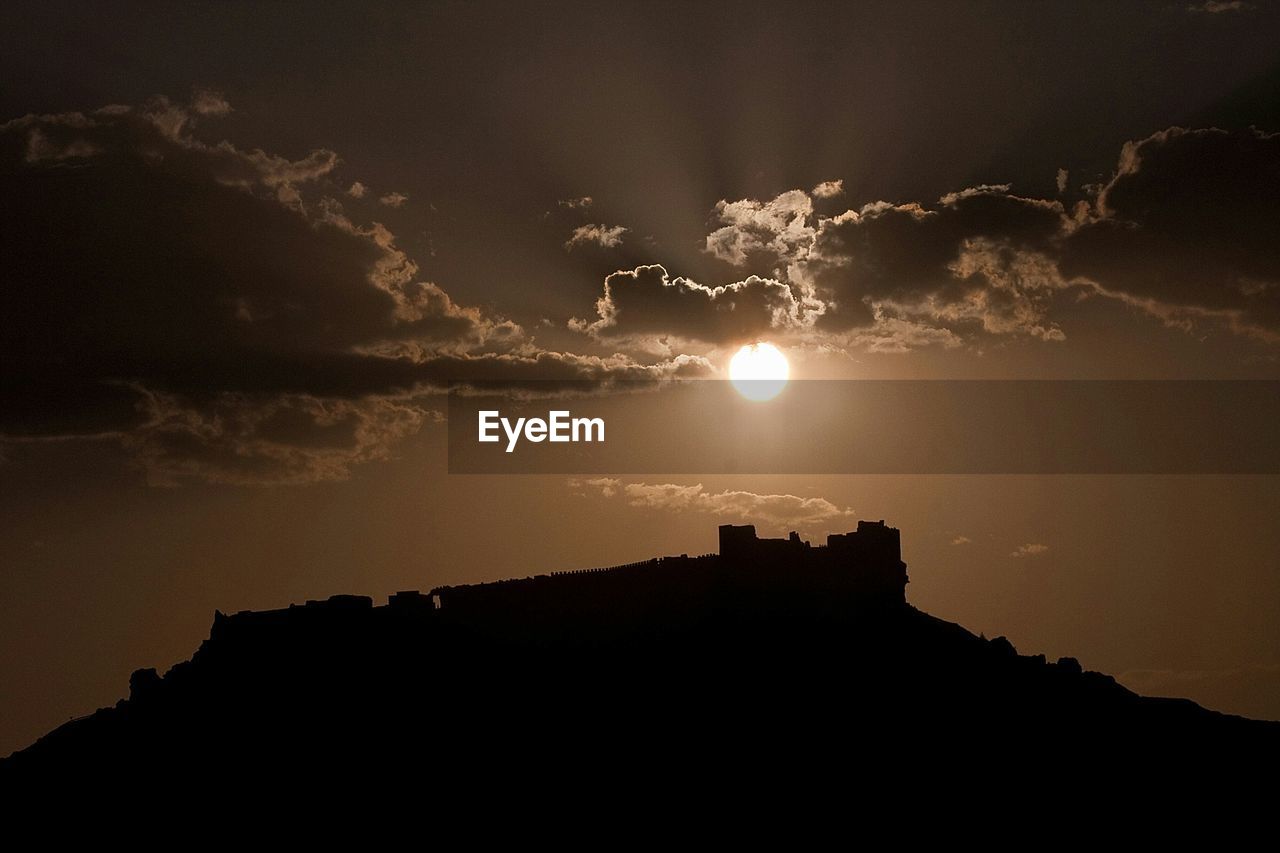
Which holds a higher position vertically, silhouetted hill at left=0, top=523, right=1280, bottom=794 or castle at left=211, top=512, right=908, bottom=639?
castle at left=211, top=512, right=908, bottom=639

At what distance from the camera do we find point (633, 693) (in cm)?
10681

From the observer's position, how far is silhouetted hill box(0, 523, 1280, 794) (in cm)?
9650

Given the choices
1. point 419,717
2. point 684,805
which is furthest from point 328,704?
point 684,805

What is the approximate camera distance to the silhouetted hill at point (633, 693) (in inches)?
3799

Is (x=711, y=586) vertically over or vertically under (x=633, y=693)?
over

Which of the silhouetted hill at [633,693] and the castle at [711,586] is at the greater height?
the castle at [711,586]

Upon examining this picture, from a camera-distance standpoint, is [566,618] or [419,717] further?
[566,618]

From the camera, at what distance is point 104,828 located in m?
88.9

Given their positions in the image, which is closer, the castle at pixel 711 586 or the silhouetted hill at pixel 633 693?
the silhouetted hill at pixel 633 693

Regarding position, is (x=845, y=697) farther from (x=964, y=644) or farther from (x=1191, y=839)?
(x=1191, y=839)

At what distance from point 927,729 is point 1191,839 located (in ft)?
67.5

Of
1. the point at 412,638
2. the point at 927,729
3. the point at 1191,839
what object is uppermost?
the point at 412,638

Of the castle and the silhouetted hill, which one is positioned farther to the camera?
the castle

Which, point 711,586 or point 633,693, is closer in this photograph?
point 633,693
